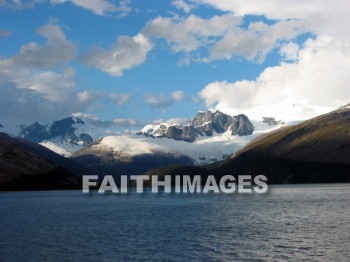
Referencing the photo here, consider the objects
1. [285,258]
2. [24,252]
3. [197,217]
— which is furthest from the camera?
[197,217]

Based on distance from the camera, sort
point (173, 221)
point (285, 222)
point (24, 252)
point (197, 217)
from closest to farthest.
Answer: point (24, 252) < point (285, 222) < point (173, 221) < point (197, 217)

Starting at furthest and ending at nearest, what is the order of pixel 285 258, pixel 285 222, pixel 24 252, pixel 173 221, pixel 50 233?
pixel 173 221 → pixel 285 222 → pixel 50 233 → pixel 24 252 → pixel 285 258

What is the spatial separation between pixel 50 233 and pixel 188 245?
36855 millimetres

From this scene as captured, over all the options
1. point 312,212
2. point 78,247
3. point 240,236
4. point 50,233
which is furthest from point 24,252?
point 312,212

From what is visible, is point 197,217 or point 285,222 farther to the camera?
point 197,217

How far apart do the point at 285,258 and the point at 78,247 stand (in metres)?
37.0

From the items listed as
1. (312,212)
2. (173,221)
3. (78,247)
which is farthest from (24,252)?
(312,212)

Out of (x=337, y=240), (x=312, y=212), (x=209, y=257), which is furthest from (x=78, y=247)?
(x=312, y=212)

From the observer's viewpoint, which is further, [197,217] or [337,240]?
[197,217]

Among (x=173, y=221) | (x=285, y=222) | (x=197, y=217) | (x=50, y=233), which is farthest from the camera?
(x=197, y=217)

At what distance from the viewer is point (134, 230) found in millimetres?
123812

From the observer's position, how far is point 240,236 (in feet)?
355

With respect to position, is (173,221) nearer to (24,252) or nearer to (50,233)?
(50,233)

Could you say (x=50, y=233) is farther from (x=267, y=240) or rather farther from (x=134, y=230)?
(x=267, y=240)
